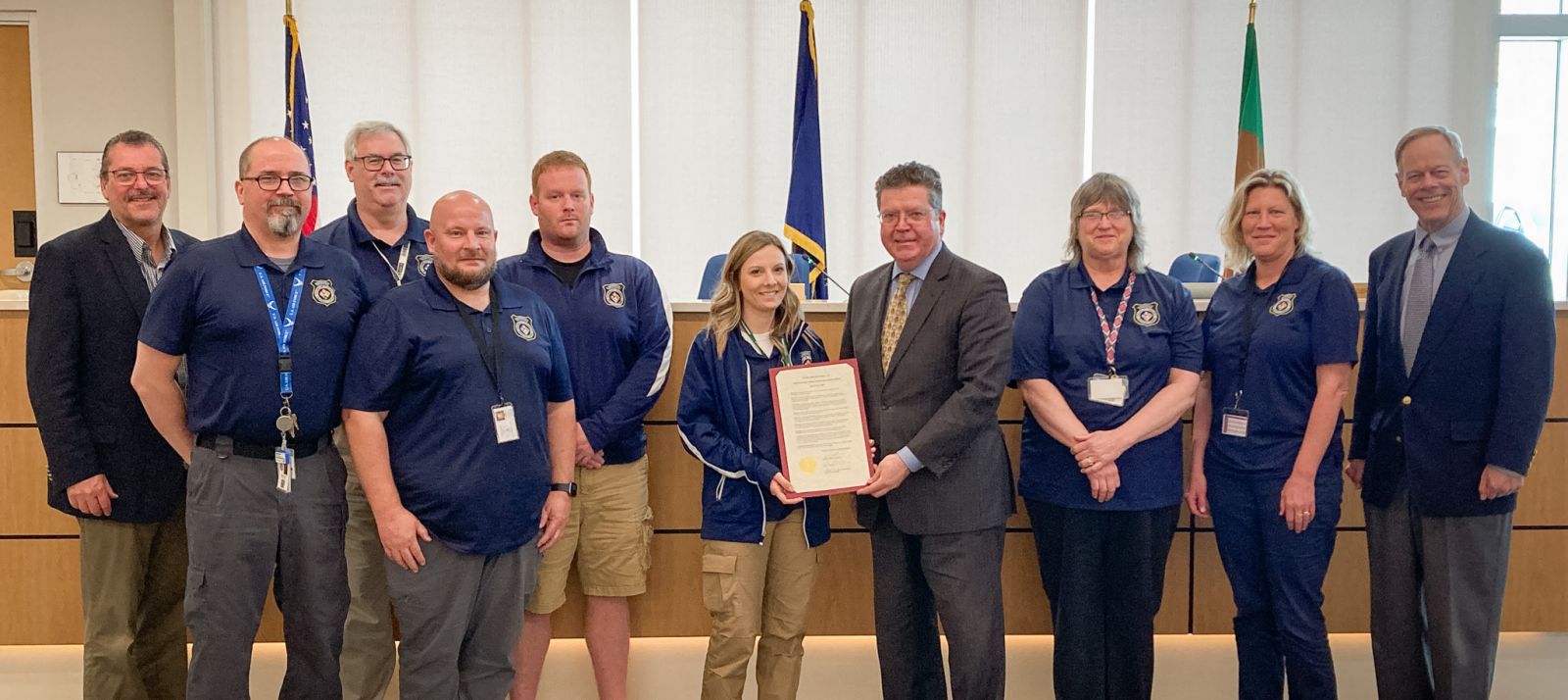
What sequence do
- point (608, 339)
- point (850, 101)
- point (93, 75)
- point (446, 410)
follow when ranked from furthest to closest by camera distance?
1. point (850, 101)
2. point (93, 75)
3. point (608, 339)
4. point (446, 410)

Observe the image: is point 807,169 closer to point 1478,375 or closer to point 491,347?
point 491,347

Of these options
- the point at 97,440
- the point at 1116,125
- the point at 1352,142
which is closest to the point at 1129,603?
the point at 97,440

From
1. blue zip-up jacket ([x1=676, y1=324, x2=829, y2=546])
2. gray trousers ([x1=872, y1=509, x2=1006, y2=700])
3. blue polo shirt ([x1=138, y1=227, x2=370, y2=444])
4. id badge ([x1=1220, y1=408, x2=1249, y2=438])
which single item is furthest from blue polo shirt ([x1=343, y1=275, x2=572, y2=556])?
id badge ([x1=1220, y1=408, x2=1249, y2=438])

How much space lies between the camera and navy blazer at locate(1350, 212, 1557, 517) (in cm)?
261

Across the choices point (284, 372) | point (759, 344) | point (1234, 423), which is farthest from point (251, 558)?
point (1234, 423)

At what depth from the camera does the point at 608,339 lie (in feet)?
9.46

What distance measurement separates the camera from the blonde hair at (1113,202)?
2678mm

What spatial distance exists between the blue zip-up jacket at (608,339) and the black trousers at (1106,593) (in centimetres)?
123

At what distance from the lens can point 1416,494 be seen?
8.85 ft

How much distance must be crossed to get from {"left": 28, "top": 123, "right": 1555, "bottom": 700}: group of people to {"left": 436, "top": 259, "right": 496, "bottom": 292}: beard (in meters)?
0.02

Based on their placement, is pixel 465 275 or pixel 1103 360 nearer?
pixel 465 275

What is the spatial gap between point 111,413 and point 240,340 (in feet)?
2.20

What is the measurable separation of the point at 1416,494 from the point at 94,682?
378 cm

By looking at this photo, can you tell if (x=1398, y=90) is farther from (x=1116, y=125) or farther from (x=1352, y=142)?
(x=1116, y=125)
